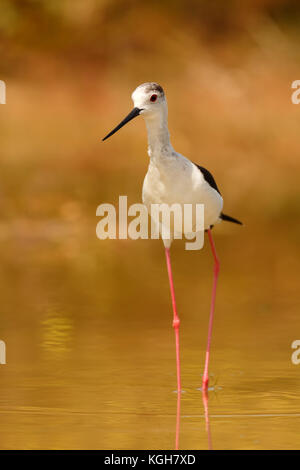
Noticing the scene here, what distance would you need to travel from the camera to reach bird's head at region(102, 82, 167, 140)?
5867mm

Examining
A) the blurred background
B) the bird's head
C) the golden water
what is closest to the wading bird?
the bird's head

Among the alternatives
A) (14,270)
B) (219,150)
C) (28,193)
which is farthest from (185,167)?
(219,150)

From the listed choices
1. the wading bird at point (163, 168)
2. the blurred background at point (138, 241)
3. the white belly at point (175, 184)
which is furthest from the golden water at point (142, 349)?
the white belly at point (175, 184)

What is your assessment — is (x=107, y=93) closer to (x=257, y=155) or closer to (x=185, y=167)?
(x=257, y=155)

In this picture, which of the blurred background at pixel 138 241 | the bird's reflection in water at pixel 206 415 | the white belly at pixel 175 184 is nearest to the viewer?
the bird's reflection in water at pixel 206 415

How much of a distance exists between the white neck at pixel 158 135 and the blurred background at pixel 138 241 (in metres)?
1.27

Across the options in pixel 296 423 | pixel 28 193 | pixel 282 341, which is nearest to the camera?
pixel 296 423

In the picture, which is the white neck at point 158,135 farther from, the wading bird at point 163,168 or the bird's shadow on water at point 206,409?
the bird's shadow on water at point 206,409

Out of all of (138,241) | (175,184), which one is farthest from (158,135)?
(138,241)

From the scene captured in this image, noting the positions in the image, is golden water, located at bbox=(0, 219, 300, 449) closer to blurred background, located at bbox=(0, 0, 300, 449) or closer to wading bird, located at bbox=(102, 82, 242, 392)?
blurred background, located at bbox=(0, 0, 300, 449)

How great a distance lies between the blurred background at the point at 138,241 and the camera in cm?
556

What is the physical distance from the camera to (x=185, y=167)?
6.10 m

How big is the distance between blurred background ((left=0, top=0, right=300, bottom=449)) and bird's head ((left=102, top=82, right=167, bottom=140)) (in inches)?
58.0
